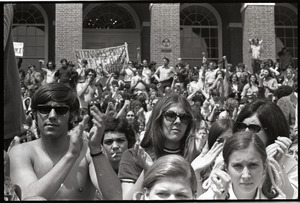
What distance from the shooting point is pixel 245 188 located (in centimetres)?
342

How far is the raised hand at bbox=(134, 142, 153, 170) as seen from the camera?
11.2 ft

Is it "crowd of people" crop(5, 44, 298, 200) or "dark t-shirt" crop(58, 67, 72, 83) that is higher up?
"dark t-shirt" crop(58, 67, 72, 83)

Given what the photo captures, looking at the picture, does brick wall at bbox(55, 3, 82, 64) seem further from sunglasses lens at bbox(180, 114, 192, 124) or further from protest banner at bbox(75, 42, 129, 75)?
sunglasses lens at bbox(180, 114, 192, 124)

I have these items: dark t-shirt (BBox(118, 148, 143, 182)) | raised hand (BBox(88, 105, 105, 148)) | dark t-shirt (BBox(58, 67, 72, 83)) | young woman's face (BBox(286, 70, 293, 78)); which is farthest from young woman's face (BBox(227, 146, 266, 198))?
dark t-shirt (BBox(58, 67, 72, 83))

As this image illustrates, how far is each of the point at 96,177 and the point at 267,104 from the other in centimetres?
139

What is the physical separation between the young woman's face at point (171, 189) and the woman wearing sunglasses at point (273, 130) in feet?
2.35

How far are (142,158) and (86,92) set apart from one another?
82cm

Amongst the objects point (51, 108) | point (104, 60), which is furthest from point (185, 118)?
point (104, 60)

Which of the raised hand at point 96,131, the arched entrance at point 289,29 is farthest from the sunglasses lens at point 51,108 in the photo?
the arched entrance at point 289,29

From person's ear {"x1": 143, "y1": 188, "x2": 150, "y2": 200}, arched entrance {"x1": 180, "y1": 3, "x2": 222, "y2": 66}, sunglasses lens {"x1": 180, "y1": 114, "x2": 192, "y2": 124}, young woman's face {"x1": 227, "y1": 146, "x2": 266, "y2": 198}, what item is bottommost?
person's ear {"x1": 143, "y1": 188, "x2": 150, "y2": 200}

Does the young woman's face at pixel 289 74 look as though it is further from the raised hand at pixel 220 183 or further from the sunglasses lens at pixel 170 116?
the raised hand at pixel 220 183

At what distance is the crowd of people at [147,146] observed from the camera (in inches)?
130

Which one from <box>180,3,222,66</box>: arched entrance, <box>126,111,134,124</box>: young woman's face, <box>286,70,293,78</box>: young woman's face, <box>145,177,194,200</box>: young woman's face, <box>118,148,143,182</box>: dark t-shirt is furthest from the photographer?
<box>180,3,222,66</box>: arched entrance

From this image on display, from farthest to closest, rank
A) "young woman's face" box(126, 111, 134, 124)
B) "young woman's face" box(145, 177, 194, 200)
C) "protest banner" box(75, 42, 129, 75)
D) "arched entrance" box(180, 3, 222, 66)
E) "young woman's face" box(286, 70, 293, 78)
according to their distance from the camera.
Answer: "arched entrance" box(180, 3, 222, 66) < "protest banner" box(75, 42, 129, 75) < "young woman's face" box(286, 70, 293, 78) < "young woman's face" box(126, 111, 134, 124) < "young woman's face" box(145, 177, 194, 200)
